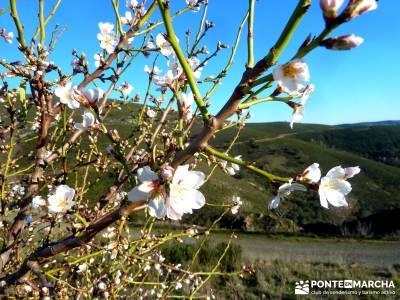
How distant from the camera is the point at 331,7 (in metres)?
0.88

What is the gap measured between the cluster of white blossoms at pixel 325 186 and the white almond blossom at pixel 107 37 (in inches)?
74.1

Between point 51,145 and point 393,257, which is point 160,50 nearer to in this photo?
point 51,145

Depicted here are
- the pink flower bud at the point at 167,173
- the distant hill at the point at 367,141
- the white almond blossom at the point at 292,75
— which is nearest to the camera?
the white almond blossom at the point at 292,75

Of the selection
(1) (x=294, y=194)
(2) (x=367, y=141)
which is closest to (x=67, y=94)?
(1) (x=294, y=194)

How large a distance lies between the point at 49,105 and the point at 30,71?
0.25m

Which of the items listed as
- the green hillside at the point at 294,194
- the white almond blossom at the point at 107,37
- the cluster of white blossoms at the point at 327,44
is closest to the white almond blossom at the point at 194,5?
the white almond blossom at the point at 107,37

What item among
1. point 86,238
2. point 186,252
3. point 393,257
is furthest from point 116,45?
point 393,257

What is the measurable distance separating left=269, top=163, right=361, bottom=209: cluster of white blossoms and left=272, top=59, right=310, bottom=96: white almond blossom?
294 mm

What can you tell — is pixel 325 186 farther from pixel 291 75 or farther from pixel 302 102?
pixel 291 75

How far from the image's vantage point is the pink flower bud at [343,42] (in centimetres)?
89

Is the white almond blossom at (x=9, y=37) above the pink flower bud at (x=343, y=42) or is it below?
above

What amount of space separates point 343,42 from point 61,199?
152 centimetres

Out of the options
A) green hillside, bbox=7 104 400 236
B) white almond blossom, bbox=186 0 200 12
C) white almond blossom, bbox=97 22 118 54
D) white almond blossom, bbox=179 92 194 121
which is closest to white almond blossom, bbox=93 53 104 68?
white almond blossom, bbox=97 22 118 54

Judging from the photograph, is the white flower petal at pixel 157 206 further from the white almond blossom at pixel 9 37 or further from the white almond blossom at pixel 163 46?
the white almond blossom at pixel 9 37
